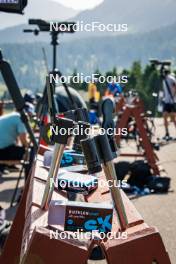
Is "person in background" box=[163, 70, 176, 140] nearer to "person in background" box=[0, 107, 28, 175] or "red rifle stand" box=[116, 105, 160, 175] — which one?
"red rifle stand" box=[116, 105, 160, 175]

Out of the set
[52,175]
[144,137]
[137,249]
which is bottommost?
[137,249]

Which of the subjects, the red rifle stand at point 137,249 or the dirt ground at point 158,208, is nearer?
the red rifle stand at point 137,249

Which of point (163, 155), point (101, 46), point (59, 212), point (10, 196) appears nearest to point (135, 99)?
point (163, 155)

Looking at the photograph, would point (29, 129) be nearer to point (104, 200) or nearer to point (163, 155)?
point (104, 200)

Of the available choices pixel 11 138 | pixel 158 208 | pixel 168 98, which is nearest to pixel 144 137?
pixel 158 208

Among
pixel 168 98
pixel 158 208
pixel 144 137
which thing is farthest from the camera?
pixel 168 98

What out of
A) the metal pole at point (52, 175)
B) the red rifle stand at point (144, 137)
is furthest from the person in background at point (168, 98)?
the metal pole at point (52, 175)

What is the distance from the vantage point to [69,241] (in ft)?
7.00

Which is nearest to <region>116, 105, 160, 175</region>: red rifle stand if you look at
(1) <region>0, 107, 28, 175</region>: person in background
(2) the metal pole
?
(1) <region>0, 107, 28, 175</region>: person in background

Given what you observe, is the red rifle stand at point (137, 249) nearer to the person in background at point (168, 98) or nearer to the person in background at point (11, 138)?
the person in background at point (11, 138)
